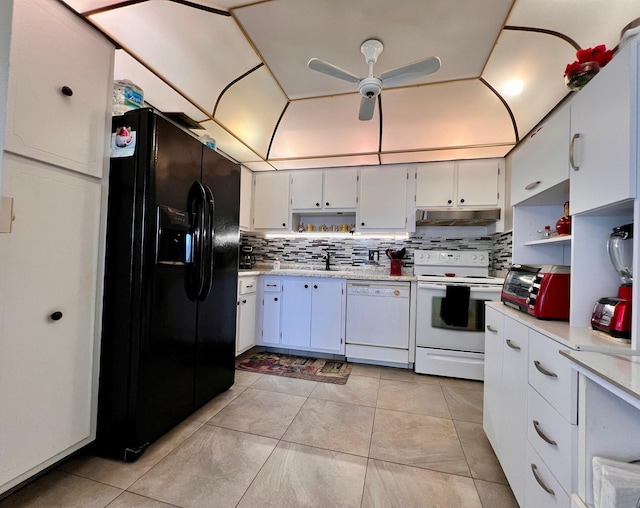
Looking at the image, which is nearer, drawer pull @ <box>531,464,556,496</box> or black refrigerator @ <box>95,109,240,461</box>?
drawer pull @ <box>531,464,556,496</box>

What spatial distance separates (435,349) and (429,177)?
181 centimetres

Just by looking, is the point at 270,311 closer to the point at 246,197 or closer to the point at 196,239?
the point at 246,197

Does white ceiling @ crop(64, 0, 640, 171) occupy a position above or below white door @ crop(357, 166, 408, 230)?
above

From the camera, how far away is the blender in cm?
95

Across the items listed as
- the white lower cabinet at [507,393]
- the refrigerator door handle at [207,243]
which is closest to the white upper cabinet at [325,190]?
the refrigerator door handle at [207,243]

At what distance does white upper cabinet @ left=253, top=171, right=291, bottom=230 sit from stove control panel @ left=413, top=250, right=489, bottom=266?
1.66 metres

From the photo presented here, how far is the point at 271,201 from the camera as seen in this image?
3559 mm

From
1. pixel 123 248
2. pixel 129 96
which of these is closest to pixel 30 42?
pixel 129 96

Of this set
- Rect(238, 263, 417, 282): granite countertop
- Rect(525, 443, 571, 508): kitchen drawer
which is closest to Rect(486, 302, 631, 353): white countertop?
Rect(525, 443, 571, 508): kitchen drawer

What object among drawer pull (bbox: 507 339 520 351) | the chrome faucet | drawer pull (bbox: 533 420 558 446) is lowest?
drawer pull (bbox: 533 420 558 446)

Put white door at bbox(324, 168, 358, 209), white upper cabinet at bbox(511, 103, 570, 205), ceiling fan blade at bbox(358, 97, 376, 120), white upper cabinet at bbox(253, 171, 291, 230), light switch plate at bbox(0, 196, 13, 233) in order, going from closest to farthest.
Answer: light switch plate at bbox(0, 196, 13, 233) → white upper cabinet at bbox(511, 103, 570, 205) → ceiling fan blade at bbox(358, 97, 376, 120) → white door at bbox(324, 168, 358, 209) → white upper cabinet at bbox(253, 171, 291, 230)

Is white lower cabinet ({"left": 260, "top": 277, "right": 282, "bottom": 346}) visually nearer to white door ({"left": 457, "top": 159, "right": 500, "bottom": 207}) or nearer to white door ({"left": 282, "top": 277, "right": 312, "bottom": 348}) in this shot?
white door ({"left": 282, "top": 277, "right": 312, "bottom": 348})

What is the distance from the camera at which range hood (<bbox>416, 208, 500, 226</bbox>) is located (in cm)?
283

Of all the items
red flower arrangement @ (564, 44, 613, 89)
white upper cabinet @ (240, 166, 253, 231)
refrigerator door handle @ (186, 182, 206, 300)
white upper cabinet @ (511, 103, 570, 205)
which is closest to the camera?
red flower arrangement @ (564, 44, 613, 89)
